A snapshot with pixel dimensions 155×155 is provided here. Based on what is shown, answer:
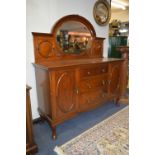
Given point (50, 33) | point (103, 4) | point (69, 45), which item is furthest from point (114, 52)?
point (50, 33)

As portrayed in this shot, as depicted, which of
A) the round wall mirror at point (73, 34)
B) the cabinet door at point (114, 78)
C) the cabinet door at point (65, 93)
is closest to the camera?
the cabinet door at point (65, 93)

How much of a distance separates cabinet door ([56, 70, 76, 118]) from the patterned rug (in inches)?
14.6

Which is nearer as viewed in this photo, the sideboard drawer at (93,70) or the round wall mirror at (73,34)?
the sideboard drawer at (93,70)

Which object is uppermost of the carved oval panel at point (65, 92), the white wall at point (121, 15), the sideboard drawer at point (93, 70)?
the white wall at point (121, 15)

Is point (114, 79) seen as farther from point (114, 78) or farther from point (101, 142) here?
point (101, 142)

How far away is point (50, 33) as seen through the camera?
7.18ft

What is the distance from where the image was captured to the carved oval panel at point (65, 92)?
6.01 feet

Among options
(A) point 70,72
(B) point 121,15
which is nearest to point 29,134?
(A) point 70,72

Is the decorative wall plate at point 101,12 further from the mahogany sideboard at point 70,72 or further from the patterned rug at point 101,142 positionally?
the patterned rug at point 101,142

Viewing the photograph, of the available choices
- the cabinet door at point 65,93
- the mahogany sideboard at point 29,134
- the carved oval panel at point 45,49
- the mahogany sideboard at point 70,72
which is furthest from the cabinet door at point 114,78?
the mahogany sideboard at point 29,134

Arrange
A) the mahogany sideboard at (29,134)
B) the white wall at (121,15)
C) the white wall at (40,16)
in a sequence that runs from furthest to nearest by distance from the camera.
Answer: the white wall at (121,15) → the white wall at (40,16) → the mahogany sideboard at (29,134)

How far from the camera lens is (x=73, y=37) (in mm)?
2449

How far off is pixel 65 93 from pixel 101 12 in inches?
73.0

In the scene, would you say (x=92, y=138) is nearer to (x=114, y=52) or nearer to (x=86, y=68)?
(x=86, y=68)
